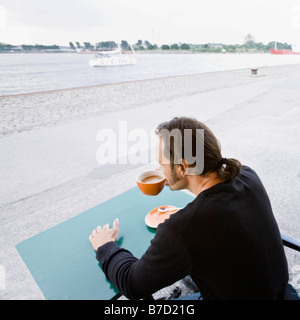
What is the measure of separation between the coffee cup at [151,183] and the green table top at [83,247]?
Result: 0.16m

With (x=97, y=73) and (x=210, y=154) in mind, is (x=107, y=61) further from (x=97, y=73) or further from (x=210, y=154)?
(x=210, y=154)

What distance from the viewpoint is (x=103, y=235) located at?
1229mm

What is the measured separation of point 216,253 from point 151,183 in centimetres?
54

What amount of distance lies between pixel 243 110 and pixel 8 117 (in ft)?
24.4

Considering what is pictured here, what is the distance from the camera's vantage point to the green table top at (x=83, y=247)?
40.3 inches

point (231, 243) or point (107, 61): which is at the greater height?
point (231, 243)

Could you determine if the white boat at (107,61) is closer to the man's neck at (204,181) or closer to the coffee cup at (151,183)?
the coffee cup at (151,183)

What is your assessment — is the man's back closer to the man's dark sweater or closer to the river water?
the man's dark sweater

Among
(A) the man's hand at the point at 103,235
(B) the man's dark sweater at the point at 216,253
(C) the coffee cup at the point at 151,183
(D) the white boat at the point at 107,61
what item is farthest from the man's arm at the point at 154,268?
(D) the white boat at the point at 107,61

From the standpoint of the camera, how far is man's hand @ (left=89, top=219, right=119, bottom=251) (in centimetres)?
120

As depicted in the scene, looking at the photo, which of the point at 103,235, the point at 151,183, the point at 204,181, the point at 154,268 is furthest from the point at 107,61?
the point at 154,268

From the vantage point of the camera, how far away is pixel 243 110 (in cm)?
793

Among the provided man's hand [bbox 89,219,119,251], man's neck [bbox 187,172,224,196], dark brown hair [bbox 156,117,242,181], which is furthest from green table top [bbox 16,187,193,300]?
dark brown hair [bbox 156,117,242,181]
